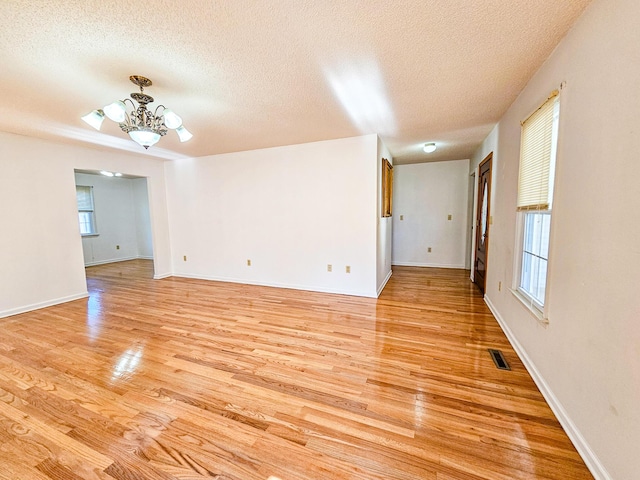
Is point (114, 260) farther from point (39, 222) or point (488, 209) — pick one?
point (488, 209)

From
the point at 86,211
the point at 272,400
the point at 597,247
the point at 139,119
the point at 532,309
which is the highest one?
the point at 139,119

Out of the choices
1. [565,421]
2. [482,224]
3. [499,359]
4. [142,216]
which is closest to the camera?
[565,421]

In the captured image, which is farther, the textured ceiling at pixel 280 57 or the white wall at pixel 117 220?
the white wall at pixel 117 220

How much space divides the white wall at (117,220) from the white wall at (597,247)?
8.51 meters

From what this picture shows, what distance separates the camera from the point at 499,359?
226 cm

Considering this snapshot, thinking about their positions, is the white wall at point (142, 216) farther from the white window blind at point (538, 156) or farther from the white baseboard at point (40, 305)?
the white window blind at point (538, 156)

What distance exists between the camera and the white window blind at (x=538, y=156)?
73.2 inches

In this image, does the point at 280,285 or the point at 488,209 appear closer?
the point at 488,209

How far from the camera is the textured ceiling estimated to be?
1443 mm

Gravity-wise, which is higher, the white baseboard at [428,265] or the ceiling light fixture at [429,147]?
the ceiling light fixture at [429,147]

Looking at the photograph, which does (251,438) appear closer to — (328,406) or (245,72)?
(328,406)

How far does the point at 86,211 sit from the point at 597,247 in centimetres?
896

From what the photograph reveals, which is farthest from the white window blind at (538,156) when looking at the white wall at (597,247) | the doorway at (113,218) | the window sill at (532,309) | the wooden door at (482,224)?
the doorway at (113,218)

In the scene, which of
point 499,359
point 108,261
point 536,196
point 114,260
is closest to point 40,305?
point 108,261
